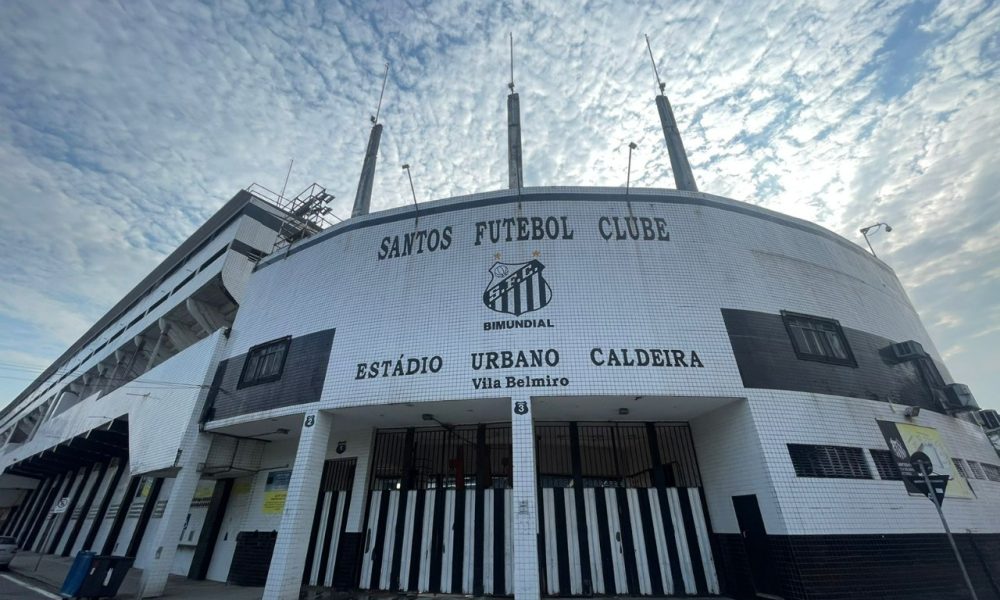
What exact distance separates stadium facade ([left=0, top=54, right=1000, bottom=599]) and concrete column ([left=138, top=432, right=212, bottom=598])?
0.20ft

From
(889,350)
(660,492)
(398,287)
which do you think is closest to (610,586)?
(660,492)

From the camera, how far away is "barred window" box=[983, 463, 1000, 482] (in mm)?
11620

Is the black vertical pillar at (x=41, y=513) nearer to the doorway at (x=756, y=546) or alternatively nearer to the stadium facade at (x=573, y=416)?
the stadium facade at (x=573, y=416)

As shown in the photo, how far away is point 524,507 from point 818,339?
9419 mm

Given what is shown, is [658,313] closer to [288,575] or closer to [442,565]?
[442,565]

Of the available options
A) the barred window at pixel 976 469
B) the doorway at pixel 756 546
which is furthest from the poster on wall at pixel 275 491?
the barred window at pixel 976 469

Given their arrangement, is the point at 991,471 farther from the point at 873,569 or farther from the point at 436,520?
the point at 436,520

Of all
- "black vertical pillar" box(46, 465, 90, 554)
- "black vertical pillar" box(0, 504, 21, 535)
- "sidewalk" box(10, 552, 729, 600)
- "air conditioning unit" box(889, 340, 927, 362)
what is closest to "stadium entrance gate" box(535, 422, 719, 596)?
"sidewalk" box(10, 552, 729, 600)

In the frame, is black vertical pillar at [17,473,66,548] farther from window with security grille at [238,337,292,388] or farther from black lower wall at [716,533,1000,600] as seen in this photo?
black lower wall at [716,533,1000,600]

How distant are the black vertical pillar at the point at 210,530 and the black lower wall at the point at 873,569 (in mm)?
16812

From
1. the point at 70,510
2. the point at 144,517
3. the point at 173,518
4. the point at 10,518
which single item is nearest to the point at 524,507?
the point at 173,518

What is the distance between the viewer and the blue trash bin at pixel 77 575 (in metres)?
9.72

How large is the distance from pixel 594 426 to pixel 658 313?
3.88m

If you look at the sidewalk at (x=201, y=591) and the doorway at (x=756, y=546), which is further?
the sidewalk at (x=201, y=591)
